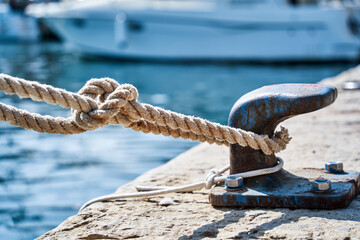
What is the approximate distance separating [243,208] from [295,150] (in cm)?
114

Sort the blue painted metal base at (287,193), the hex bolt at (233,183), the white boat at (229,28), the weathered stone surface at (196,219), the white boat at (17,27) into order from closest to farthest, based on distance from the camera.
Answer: the weathered stone surface at (196,219), the blue painted metal base at (287,193), the hex bolt at (233,183), the white boat at (229,28), the white boat at (17,27)

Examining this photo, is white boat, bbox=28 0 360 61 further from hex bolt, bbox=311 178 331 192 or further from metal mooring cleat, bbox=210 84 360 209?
hex bolt, bbox=311 178 331 192

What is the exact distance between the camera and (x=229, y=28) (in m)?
17.1

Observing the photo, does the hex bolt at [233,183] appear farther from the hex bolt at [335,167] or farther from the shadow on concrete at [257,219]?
the hex bolt at [335,167]

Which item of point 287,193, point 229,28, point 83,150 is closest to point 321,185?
point 287,193

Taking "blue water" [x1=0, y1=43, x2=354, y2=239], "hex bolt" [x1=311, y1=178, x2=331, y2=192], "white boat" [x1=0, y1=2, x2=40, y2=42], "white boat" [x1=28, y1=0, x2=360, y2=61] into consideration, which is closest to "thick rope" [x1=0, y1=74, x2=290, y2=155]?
"hex bolt" [x1=311, y1=178, x2=331, y2=192]

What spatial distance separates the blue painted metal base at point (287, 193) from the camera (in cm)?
217

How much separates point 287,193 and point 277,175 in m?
0.17

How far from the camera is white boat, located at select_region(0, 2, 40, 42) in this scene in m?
26.8

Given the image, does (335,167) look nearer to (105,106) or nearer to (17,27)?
(105,106)

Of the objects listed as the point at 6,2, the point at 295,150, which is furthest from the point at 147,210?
the point at 6,2

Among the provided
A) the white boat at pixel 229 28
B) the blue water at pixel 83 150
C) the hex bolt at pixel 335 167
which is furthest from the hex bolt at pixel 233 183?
the white boat at pixel 229 28

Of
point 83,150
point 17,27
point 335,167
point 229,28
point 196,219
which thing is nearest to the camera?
point 196,219

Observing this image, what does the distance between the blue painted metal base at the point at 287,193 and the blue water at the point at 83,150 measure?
5.56ft
